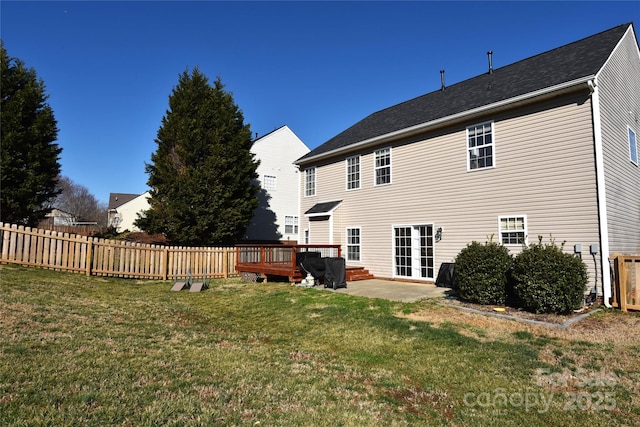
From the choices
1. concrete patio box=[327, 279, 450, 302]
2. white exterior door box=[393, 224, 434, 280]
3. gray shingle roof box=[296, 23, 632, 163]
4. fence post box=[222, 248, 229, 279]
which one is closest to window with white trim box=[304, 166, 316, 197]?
gray shingle roof box=[296, 23, 632, 163]

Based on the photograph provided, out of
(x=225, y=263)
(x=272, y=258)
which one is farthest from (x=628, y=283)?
(x=225, y=263)

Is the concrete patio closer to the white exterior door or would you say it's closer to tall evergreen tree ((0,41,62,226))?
the white exterior door

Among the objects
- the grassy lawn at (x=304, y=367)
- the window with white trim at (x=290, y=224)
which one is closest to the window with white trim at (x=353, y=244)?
the grassy lawn at (x=304, y=367)

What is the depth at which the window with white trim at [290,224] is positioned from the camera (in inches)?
942

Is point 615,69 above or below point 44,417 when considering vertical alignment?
above

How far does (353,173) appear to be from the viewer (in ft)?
51.7

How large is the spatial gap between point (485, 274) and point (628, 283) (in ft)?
10.2

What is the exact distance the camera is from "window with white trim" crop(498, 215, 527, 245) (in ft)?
32.8

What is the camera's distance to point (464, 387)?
4.06m

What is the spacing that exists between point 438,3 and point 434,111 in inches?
147

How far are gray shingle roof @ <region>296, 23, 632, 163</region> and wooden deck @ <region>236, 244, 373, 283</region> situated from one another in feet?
17.7

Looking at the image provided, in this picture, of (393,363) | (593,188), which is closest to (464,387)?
(393,363)

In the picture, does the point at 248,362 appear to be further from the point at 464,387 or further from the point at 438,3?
the point at 438,3

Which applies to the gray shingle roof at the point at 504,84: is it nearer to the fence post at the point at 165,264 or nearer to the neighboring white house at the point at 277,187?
the neighboring white house at the point at 277,187
